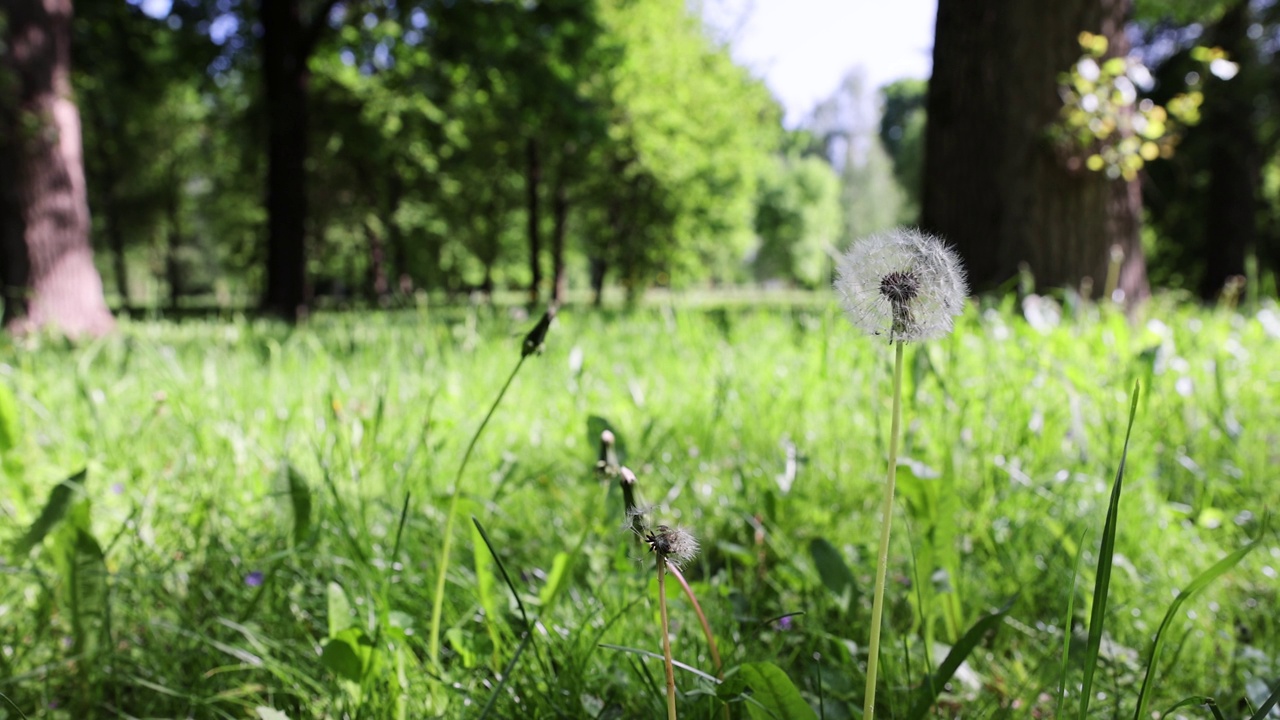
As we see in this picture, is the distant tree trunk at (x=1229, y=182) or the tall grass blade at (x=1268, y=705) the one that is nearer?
the tall grass blade at (x=1268, y=705)

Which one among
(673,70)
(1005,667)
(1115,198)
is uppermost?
(673,70)

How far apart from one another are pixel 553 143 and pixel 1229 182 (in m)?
11.7

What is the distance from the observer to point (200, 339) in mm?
5305

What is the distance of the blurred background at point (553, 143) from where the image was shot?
4410mm

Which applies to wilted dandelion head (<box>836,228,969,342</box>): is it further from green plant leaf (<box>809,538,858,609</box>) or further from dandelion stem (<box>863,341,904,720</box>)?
green plant leaf (<box>809,538,858,609</box>)

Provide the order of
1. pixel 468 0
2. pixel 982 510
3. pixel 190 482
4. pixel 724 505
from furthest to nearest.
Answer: pixel 468 0 → pixel 190 482 → pixel 724 505 → pixel 982 510

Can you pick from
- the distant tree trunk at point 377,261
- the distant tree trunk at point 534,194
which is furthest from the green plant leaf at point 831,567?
the distant tree trunk at point 377,261

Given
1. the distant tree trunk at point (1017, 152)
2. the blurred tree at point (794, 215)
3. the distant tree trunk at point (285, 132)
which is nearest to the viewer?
the distant tree trunk at point (1017, 152)

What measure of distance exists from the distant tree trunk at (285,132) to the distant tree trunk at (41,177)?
86.5 inches

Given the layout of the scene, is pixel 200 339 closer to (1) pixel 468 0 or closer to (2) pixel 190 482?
(2) pixel 190 482

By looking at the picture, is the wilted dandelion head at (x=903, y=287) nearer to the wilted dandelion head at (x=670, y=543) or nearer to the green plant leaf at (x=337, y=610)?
the wilted dandelion head at (x=670, y=543)

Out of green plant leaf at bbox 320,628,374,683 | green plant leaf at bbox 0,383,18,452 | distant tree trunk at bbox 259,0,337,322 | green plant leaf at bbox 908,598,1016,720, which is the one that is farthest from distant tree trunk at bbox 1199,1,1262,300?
green plant leaf at bbox 0,383,18,452

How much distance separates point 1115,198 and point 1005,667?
14.0 feet

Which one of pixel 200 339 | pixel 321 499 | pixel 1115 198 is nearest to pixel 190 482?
pixel 321 499
